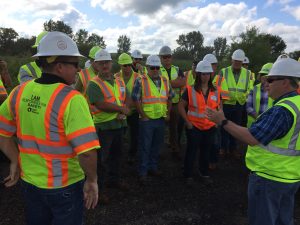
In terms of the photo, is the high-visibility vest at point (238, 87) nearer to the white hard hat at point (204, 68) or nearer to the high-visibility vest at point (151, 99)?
the white hard hat at point (204, 68)

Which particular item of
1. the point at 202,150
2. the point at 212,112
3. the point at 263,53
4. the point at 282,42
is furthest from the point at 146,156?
the point at 282,42

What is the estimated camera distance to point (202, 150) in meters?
5.27

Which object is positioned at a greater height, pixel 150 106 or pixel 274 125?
pixel 274 125

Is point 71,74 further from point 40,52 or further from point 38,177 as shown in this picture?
point 38,177

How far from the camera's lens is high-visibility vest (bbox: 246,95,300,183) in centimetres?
242

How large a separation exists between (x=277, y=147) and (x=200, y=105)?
252cm

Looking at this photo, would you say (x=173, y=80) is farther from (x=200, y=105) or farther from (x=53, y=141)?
(x=53, y=141)

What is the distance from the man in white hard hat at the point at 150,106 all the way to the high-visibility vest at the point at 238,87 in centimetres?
180

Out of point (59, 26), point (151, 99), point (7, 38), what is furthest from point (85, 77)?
point (59, 26)

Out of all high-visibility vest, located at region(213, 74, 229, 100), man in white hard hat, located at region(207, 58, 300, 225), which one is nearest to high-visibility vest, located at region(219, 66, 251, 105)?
high-visibility vest, located at region(213, 74, 229, 100)

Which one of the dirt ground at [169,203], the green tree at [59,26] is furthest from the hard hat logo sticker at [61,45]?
the green tree at [59,26]

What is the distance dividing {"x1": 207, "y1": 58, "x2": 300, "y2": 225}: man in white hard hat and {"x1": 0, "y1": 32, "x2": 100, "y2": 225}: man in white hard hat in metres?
1.37

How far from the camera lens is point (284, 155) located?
251cm

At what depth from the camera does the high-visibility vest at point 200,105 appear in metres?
4.96
